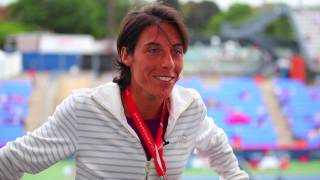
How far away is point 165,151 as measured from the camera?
37.9 inches

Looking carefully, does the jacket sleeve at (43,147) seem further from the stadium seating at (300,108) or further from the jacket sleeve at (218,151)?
the stadium seating at (300,108)

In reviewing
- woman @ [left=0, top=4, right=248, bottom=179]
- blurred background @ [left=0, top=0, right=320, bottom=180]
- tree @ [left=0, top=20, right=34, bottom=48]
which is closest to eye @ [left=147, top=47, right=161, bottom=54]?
woman @ [left=0, top=4, right=248, bottom=179]

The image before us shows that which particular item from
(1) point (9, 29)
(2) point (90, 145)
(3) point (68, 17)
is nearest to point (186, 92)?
(2) point (90, 145)

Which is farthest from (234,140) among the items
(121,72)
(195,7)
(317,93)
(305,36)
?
(305,36)

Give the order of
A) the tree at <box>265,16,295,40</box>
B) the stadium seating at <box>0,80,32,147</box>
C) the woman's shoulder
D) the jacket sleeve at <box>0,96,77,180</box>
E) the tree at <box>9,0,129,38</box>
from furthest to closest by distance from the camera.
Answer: the tree at <box>9,0,129,38</box> < the tree at <box>265,16,295,40</box> < the stadium seating at <box>0,80,32,147</box> < the woman's shoulder < the jacket sleeve at <box>0,96,77,180</box>

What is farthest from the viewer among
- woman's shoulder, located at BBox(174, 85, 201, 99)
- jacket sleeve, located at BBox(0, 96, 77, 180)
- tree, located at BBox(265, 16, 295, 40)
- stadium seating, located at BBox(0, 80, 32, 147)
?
tree, located at BBox(265, 16, 295, 40)

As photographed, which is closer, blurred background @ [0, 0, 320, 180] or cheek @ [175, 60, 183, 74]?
cheek @ [175, 60, 183, 74]

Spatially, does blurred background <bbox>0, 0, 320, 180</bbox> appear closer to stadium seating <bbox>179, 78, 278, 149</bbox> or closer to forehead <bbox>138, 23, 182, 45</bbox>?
stadium seating <bbox>179, 78, 278, 149</bbox>

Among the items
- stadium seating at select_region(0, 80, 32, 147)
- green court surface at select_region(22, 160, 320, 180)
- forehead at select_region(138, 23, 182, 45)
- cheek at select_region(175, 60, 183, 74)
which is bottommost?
green court surface at select_region(22, 160, 320, 180)

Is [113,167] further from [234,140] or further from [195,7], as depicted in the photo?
[234,140]

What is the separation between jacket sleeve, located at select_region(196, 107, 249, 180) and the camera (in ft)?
3.52

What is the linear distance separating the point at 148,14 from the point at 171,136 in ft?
0.81

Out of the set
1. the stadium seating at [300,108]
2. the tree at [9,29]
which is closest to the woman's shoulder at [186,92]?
the stadium seating at [300,108]

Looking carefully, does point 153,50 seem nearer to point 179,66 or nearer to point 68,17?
point 179,66
